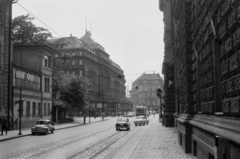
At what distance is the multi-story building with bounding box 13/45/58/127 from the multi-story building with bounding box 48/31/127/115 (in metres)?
41.8

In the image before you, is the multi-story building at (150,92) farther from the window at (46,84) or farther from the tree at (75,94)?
the window at (46,84)

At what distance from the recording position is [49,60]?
5016 centimetres

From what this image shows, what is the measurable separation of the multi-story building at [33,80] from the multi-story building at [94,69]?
41.8 m

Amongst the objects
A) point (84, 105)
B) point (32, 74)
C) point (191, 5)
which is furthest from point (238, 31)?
point (84, 105)

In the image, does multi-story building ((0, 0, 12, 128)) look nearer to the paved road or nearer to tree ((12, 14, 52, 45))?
the paved road

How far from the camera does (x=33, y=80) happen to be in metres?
44.0

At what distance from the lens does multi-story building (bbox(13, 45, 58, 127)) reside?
40.4m

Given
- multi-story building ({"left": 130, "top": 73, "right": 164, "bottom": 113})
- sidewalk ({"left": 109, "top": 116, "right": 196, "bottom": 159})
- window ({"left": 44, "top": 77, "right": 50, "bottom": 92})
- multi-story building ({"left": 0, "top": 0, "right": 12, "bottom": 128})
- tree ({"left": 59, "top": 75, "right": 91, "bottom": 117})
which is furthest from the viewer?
multi-story building ({"left": 130, "top": 73, "right": 164, "bottom": 113})

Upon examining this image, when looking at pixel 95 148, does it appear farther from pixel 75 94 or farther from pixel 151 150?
pixel 75 94

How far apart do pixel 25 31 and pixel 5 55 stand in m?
22.1

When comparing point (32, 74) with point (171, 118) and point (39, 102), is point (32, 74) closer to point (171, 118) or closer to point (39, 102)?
point (39, 102)

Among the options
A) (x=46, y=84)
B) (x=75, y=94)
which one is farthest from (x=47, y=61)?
(x=75, y=94)

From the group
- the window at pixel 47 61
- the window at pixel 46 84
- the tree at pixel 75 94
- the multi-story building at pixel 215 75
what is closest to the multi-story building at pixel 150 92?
the tree at pixel 75 94

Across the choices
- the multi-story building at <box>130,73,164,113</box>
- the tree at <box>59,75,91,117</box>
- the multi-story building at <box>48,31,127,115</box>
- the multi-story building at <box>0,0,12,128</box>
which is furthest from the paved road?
the multi-story building at <box>130,73,164,113</box>
